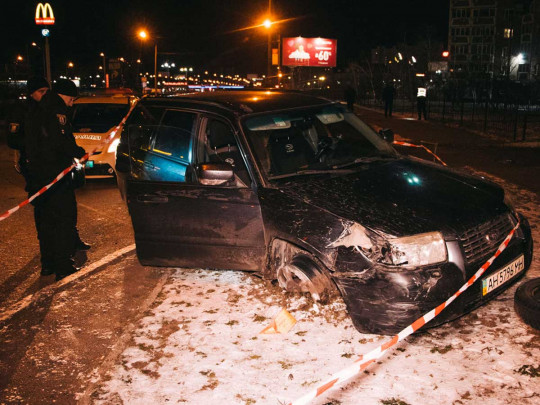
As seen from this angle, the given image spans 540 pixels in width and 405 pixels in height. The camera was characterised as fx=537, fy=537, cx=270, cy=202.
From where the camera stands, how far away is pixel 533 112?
98.1 ft

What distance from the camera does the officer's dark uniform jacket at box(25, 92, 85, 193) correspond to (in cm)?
554

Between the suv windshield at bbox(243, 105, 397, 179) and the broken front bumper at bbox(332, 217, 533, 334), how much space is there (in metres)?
1.19

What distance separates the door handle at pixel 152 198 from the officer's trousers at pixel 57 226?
1221 millimetres

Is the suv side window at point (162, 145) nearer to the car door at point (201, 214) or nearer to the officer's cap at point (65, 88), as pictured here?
the car door at point (201, 214)

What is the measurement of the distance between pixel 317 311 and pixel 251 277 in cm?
109

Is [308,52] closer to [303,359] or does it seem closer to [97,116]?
[97,116]

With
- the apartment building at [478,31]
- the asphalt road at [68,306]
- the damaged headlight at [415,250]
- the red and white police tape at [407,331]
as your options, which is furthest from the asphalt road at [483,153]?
the apartment building at [478,31]

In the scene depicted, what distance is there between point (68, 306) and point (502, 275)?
3811 millimetres

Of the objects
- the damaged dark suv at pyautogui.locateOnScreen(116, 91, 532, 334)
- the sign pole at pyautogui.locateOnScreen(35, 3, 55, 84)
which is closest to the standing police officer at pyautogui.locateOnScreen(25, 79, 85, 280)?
the damaged dark suv at pyautogui.locateOnScreen(116, 91, 532, 334)

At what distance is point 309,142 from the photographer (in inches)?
207

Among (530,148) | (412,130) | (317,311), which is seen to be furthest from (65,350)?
(412,130)

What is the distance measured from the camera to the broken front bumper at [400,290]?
3.67m

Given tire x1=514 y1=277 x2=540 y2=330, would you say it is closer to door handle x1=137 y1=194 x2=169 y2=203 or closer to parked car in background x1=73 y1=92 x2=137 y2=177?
door handle x1=137 y1=194 x2=169 y2=203

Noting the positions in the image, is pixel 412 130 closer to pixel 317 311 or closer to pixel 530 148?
pixel 530 148
